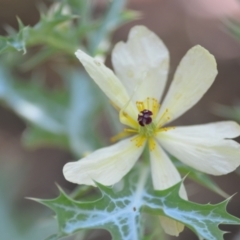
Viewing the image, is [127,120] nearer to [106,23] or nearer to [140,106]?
[140,106]

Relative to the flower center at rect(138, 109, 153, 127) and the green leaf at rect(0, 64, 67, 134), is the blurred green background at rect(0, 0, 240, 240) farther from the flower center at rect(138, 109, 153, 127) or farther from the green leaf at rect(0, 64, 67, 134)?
the flower center at rect(138, 109, 153, 127)

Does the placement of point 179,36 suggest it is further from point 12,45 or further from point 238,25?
point 12,45

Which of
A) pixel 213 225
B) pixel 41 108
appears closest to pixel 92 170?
pixel 213 225

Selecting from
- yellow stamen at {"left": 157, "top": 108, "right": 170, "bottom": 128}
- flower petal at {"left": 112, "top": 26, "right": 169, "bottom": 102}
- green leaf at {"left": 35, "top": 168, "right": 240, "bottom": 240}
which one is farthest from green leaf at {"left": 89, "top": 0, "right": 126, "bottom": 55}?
green leaf at {"left": 35, "top": 168, "right": 240, "bottom": 240}

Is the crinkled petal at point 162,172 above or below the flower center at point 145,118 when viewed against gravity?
below

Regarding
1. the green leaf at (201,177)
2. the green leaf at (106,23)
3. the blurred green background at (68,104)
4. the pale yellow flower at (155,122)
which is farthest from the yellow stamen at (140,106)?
the blurred green background at (68,104)

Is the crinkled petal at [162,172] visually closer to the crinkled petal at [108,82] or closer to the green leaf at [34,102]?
the crinkled petal at [108,82]
